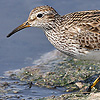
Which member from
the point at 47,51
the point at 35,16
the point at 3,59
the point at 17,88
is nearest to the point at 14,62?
the point at 3,59

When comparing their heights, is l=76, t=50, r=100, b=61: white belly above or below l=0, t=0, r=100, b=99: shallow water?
below

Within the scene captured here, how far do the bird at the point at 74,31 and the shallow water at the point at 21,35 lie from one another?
283 cm

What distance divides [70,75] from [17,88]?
2013 mm

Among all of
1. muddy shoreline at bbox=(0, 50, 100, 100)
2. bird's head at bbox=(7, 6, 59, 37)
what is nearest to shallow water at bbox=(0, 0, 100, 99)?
muddy shoreline at bbox=(0, 50, 100, 100)

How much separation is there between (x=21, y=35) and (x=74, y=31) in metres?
4.68

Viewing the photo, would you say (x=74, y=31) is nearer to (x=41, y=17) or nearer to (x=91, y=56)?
(x=91, y=56)

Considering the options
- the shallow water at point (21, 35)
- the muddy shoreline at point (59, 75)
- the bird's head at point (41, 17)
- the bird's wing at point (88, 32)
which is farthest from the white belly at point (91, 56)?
the shallow water at point (21, 35)

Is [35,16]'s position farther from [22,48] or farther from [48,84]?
[22,48]

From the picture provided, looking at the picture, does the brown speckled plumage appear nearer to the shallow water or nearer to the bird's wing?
the bird's wing

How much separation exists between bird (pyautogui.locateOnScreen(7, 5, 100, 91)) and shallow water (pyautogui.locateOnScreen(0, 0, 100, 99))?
283 cm

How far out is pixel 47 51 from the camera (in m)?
14.4

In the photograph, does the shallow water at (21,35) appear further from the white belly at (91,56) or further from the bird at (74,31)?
the white belly at (91,56)

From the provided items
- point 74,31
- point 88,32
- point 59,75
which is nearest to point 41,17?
point 74,31

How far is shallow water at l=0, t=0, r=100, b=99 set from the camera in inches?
546
